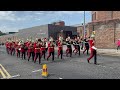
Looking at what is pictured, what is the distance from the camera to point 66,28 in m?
66.6

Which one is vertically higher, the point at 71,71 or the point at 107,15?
the point at 107,15

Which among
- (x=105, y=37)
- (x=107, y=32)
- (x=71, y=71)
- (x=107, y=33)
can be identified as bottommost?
(x=71, y=71)

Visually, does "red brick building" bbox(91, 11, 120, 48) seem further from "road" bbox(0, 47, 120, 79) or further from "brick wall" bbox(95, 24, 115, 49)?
"road" bbox(0, 47, 120, 79)

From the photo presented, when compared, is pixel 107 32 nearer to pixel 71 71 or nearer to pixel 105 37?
pixel 105 37

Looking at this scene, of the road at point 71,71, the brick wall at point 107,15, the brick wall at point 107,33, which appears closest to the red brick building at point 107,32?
the brick wall at point 107,33

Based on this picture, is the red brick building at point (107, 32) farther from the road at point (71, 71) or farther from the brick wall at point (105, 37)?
the road at point (71, 71)

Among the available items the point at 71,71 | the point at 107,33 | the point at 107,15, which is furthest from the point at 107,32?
the point at 71,71

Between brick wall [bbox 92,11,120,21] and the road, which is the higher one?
brick wall [bbox 92,11,120,21]

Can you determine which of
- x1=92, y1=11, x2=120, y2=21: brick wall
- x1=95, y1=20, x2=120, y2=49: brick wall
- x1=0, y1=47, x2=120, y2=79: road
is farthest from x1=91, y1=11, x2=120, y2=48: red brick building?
x1=0, y1=47, x2=120, y2=79: road

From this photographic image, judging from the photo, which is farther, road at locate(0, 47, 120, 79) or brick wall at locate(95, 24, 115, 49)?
brick wall at locate(95, 24, 115, 49)
